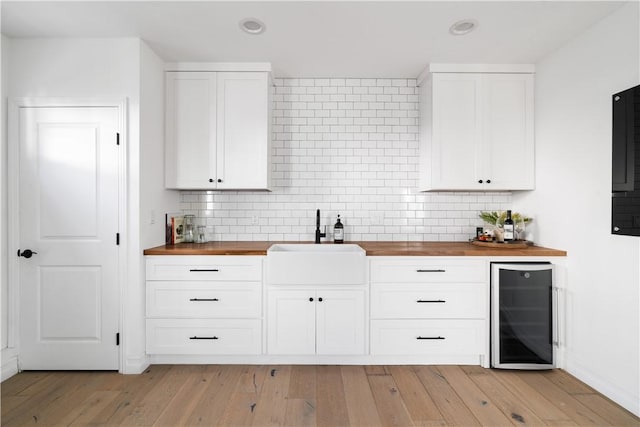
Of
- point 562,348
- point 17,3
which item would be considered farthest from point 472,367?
point 17,3

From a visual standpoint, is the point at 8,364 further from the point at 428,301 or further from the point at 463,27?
the point at 463,27

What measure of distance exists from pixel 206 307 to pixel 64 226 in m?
1.20

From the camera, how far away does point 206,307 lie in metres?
2.79

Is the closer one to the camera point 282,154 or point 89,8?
point 89,8

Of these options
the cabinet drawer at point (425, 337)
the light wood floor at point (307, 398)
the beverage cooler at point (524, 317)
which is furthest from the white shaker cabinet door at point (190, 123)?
the beverage cooler at point (524, 317)

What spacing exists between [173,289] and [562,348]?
9.93ft

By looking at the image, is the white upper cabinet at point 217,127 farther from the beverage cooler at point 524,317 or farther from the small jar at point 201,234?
the beverage cooler at point 524,317

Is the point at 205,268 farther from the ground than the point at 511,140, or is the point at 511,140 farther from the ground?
the point at 511,140

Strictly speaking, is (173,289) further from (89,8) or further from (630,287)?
(630,287)

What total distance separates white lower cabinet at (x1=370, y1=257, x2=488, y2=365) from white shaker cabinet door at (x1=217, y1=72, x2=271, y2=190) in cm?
130

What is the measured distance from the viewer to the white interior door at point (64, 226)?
2.67 meters

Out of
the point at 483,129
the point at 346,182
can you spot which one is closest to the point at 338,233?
the point at 346,182

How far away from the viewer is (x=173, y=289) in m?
2.79

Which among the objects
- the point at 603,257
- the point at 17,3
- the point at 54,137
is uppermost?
the point at 17,3
